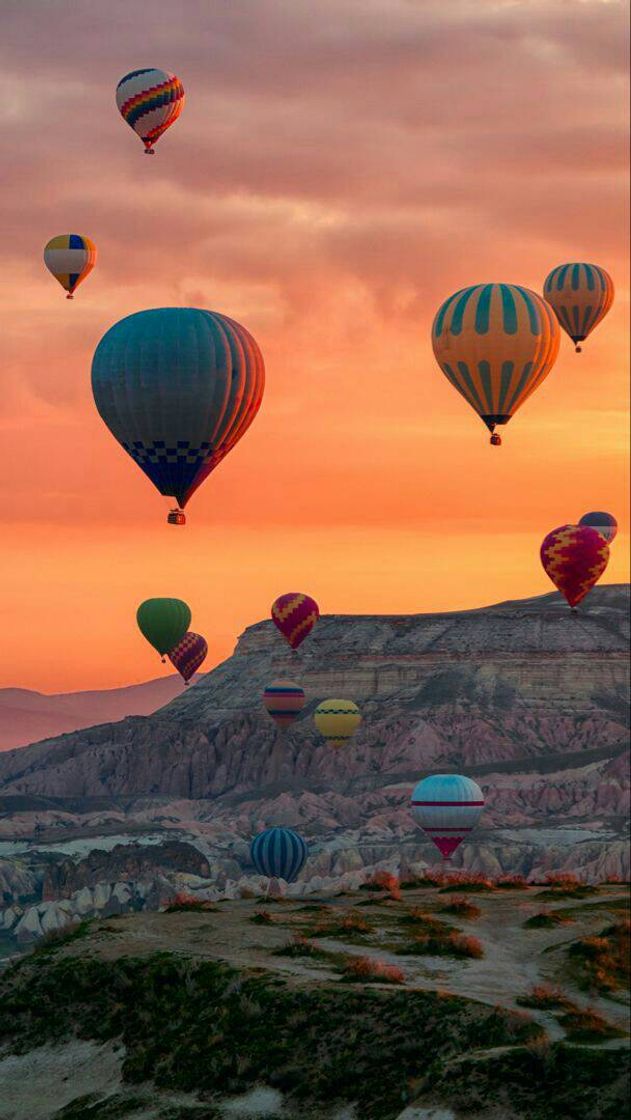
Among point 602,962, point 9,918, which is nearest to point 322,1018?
point 602,962

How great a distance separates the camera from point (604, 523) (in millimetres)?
178500

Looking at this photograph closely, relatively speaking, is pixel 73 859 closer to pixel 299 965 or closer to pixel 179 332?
pixel 179 332

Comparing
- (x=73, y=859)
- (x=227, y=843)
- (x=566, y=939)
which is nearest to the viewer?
(x=566, y=939)

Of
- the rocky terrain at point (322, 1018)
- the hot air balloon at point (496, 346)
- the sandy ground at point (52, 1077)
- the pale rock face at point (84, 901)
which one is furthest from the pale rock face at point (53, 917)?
the sandy ground at point (52, 1077)

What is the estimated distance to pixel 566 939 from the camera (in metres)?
51.1

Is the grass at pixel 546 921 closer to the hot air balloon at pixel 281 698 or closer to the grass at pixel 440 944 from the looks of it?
the grass at pixel 440 944

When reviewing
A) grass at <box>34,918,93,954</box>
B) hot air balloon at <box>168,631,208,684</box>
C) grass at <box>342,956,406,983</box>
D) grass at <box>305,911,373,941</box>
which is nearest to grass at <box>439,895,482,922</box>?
grass at <box>305,911,373,941</box>

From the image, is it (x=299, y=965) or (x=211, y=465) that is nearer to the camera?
(x=299, y=965)

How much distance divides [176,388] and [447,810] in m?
32.7

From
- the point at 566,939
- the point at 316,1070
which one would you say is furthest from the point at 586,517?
the point at 316,1070

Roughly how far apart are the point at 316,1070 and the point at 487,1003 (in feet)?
13.7

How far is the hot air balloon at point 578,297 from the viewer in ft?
423

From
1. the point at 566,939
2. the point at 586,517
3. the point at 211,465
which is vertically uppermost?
the point at 586,517

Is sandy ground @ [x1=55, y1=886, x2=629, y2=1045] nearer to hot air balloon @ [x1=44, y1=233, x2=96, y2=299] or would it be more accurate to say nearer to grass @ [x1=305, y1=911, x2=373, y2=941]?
grass @ [x1=305, y1=911, x2=373, y2=941]
